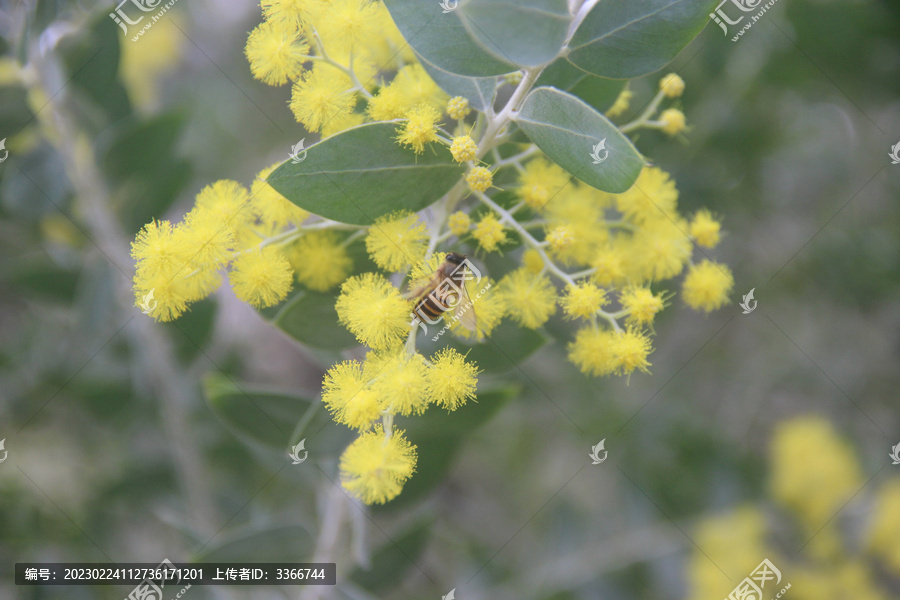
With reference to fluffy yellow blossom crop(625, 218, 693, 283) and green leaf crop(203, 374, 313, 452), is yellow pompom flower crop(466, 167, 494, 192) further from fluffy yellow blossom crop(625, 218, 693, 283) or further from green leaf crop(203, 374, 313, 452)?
green leaf crop(203, 374, 313, 452)

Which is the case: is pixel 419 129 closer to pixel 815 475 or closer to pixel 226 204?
pixel 226 204

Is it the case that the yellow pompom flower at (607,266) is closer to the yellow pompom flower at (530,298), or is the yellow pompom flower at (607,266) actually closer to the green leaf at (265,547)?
the yellow pompom flower at (530,298)

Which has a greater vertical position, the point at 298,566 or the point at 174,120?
the point at 174,120

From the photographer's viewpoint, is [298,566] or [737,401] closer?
[298,566]

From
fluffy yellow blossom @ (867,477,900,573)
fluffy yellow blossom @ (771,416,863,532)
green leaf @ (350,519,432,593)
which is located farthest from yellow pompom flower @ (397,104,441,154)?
Answer: fluffy yellow blossom @ (867,477,900,573)

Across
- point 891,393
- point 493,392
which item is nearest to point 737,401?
point 891,393

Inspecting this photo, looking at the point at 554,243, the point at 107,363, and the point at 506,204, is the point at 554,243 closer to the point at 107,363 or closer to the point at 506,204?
the point at 506,204
